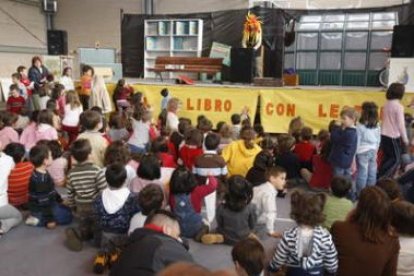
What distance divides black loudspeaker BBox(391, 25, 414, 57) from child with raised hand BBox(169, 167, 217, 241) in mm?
5751

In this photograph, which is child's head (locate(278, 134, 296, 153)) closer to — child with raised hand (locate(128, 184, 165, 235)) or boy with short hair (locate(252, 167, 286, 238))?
boy with short hair (locate(252, 167, 286, 238))

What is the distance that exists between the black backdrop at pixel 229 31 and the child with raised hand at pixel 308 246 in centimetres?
863

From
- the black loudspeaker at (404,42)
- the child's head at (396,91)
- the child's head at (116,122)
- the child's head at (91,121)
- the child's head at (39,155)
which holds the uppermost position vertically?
the black loudspeaker at (404,42)

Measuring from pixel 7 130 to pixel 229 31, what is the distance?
8247mm

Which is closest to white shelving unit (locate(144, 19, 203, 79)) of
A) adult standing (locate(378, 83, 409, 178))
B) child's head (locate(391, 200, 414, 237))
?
adult standing (locate(378, 83, 409, 178))

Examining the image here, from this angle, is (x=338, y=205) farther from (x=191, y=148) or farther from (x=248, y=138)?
(x=191, y=148)

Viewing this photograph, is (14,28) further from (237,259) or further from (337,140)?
(237,259)

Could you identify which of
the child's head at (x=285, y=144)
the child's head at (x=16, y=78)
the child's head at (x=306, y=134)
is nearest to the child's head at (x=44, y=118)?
the child's head at (x=285, y=144)

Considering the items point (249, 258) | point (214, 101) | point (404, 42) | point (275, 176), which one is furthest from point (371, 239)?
point (404, 42)

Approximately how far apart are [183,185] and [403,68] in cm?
551

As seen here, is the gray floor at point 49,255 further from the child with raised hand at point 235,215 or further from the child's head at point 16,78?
the child's head at point 16,78

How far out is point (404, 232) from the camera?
2.27m

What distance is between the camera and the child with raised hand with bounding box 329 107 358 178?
152 inches

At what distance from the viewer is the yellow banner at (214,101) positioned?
7.16 meters
